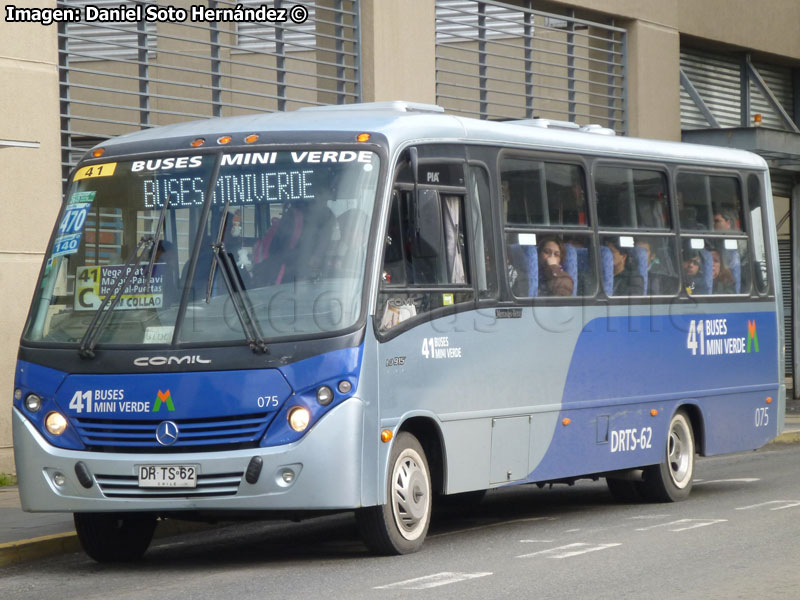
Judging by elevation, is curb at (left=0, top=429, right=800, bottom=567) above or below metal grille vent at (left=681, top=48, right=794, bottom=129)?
below

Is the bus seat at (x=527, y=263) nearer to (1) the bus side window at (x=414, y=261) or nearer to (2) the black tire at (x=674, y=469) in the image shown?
(1) the bus side window at (x=414, y=261)

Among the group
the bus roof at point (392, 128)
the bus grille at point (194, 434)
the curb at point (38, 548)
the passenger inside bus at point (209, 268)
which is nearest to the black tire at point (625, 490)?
the bus roof at point (392, 128)

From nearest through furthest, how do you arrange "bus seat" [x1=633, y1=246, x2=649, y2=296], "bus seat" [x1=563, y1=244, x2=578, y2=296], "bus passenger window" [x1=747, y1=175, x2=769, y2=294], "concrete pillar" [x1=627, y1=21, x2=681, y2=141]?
"bus seat" [x1=563, y1=244, x2=578, y2=296]
"bus seat" [x1=633, y1=246, x2=649, y2=296]
"bus passenger window" [x1=747, y1=175, x2=769, y2=294]
"concrete pillar" [x1=627, y1=21, x2=681, y2=141]

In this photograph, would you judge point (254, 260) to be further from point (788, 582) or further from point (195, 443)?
point (788, 582)

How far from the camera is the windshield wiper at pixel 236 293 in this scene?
369 inches

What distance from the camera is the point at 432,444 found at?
34.3 feet

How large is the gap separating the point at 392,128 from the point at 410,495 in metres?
2.39

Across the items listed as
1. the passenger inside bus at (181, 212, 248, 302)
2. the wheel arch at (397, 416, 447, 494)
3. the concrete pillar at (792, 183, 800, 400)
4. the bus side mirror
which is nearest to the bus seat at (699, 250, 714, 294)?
the wheel arch at (397, 416, 447, 494)

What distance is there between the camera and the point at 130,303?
32.0 ft

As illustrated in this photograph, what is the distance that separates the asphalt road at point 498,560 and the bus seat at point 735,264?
6.73 feet

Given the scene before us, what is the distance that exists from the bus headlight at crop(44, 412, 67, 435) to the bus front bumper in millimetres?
315

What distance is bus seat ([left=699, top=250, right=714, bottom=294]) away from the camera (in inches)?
549

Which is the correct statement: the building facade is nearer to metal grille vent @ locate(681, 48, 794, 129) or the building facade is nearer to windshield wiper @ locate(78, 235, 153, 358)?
metal grille vent @ locate(681, 48, 794, 129)

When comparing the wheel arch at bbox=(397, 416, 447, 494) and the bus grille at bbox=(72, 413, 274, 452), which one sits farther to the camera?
the wheel arch at bbox=(397, 416, 447, 494)
